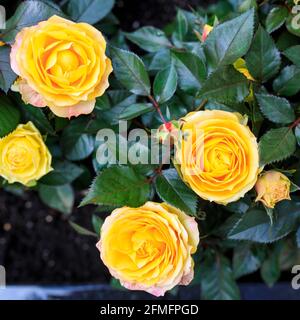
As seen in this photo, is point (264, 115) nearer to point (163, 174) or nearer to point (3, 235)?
point (163, 174)

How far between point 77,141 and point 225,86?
28 cm

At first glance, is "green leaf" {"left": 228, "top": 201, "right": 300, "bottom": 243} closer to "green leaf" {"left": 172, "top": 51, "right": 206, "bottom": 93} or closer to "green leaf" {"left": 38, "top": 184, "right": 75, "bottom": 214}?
"green leaf" {"left": 172, "top": 51, "right": 206, "bottom": 93}

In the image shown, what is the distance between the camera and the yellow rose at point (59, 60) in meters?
0.62

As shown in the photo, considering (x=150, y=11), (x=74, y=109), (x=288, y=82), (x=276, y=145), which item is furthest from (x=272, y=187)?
(x=150, y=11)

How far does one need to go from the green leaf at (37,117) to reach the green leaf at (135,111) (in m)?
0.11

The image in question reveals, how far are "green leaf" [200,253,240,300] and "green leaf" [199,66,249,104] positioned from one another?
40 cm

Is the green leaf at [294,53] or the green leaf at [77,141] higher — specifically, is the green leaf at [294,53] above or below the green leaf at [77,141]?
above

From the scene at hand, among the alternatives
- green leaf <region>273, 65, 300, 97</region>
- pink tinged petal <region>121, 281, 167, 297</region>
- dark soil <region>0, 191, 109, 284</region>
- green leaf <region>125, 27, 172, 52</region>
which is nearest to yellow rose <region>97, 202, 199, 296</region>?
pink tinged petal <region>121, 281, 167, 297</region>

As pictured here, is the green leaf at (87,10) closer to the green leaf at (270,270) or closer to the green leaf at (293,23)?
the green leaf at (293,23)

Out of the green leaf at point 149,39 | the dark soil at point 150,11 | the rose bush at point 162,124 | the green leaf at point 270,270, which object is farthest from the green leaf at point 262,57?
the dark soil at point 150,11

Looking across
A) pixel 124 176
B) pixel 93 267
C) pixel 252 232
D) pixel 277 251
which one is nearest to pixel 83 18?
pixel 124 176

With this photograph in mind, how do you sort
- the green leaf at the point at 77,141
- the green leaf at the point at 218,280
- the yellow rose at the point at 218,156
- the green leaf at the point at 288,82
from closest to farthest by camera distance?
the yellow rose at the point at 218,156
the green leaf at the point at 288,82
the green leaf at the point at 77,141
the green leaf at the point at 218,280

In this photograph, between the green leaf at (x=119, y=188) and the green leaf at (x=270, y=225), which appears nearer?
the green leaf at (x=119, y=188)

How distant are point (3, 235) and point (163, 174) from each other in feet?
2.47
